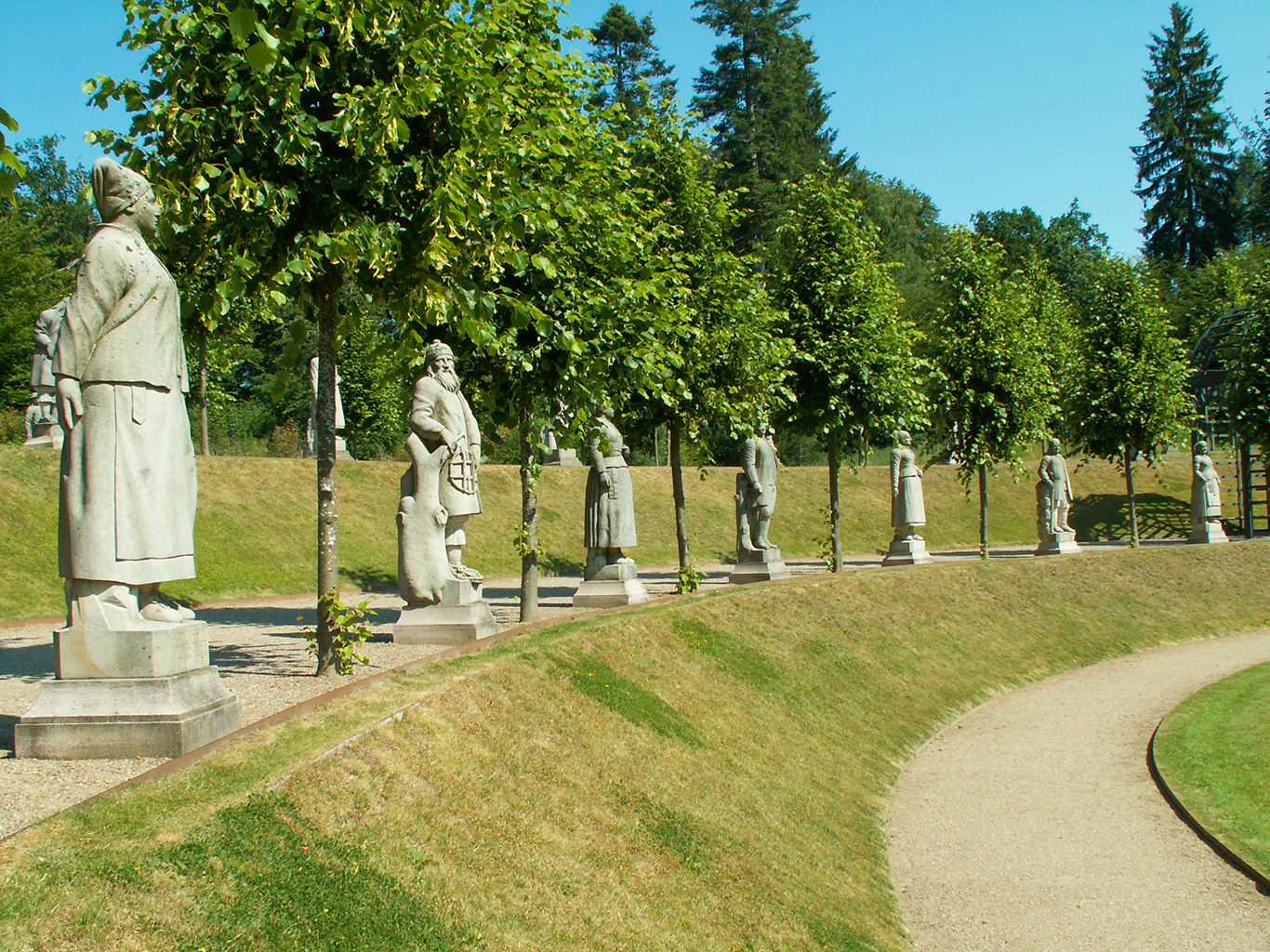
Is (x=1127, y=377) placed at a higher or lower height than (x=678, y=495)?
higher

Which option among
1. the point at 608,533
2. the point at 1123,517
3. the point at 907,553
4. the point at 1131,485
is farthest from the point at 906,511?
the point at 1123,517

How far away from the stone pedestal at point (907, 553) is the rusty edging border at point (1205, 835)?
10683mm

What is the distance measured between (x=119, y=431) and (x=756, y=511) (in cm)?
1387

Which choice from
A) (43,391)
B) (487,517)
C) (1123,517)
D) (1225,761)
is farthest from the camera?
(1123,517)

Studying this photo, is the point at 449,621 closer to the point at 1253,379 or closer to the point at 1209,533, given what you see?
the point at 1253,379

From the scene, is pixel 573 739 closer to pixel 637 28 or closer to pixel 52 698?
pixel 52 698

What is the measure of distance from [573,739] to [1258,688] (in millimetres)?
11165

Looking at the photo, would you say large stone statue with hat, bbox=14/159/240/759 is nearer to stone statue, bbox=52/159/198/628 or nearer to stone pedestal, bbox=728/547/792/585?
stone statue, bbox=52/159/198/628

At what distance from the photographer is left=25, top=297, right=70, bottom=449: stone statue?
2111cm

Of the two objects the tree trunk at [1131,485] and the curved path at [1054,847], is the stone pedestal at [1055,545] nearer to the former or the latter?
the tree trunk at [1131,485]

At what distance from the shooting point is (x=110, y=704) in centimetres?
580

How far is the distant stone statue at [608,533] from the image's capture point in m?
14.9

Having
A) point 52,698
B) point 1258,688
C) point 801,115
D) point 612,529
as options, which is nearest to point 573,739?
point 52,698

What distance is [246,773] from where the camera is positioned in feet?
17.7
